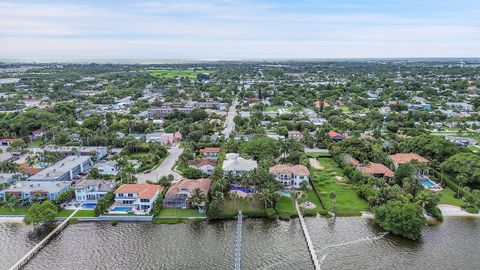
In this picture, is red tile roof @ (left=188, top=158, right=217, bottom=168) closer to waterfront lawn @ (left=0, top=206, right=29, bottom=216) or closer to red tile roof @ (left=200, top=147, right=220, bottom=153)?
red tile roof @ (left=200, top=147, right=220, bottom=153)

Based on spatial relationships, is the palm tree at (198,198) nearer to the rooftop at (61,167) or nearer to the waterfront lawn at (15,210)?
the waterfront lawn at (15,210)

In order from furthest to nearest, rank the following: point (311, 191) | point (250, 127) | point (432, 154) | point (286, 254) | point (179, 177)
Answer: point (250, 127)
point (432, 154)
point (179, 177)
point (311, 191)
point (286, 254)

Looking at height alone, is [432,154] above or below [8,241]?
above

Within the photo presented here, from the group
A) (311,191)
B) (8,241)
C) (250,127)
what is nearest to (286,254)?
(311,191)

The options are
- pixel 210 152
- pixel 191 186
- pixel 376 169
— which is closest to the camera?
pixel 191 186

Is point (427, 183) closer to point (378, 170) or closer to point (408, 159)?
point (408, 159)

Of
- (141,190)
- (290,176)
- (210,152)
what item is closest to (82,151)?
(210,152)

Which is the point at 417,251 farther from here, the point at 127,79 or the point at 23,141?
the point at 127,79
